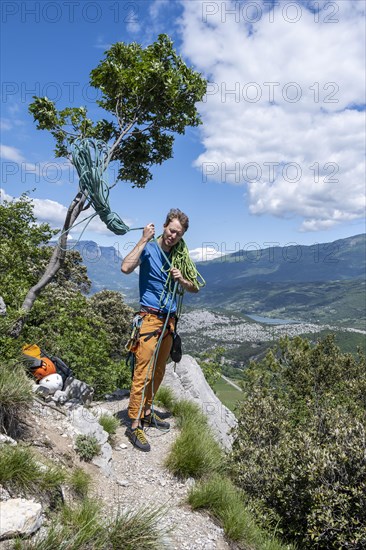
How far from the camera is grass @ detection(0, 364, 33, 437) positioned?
4.47 metres

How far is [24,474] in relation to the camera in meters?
3.57

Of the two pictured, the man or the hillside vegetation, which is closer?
the hillside vegetation

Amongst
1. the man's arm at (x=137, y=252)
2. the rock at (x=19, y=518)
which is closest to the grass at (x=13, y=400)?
the rock at (x=19, y=518)

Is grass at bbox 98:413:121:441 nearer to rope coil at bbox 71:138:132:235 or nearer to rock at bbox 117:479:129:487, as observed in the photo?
rock at bbox 117:479:129:487

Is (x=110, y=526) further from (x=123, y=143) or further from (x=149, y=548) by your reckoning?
(x=123, y=143)

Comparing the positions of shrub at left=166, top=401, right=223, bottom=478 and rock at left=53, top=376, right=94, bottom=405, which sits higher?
rock at left=53, top=376, right=94, bottom=405

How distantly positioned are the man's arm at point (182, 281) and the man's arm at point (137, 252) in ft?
2.04

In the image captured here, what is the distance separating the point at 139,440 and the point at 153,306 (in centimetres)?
234

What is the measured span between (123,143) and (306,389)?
2392 centimetres

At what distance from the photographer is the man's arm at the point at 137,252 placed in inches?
221

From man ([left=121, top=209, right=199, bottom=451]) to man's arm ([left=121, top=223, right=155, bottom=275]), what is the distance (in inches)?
8.4

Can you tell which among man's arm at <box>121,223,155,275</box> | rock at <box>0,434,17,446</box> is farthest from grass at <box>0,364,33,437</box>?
man's arm at <box>121,223,155,275</box>

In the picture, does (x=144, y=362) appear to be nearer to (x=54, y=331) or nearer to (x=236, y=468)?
(x=236, y=468)

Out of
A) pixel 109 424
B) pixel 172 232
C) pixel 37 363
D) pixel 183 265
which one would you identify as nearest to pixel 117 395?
pixel 109 424
